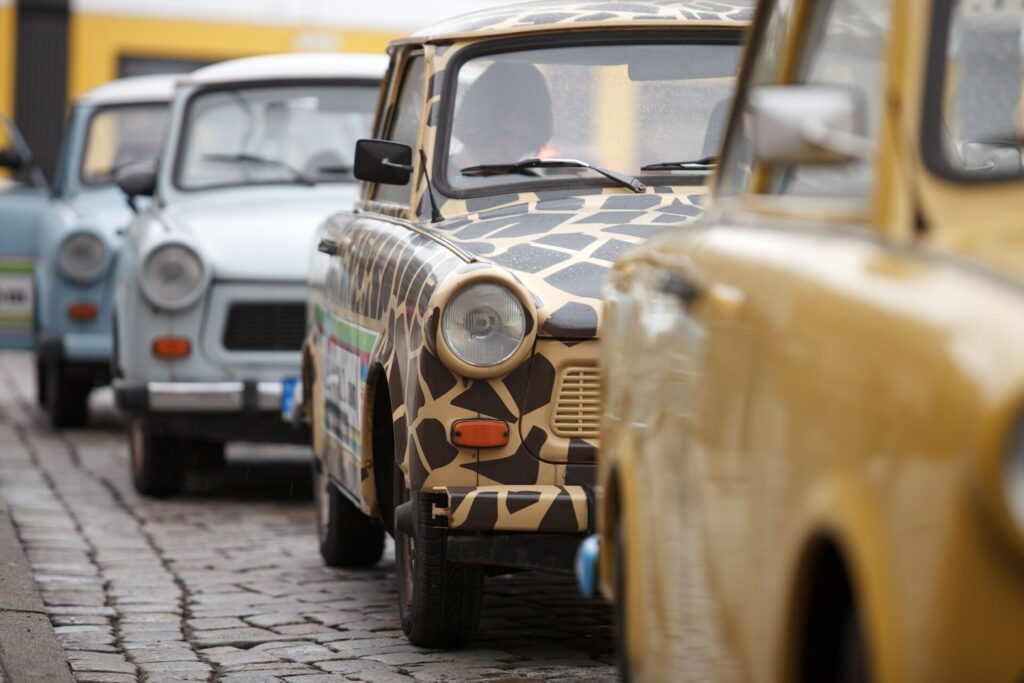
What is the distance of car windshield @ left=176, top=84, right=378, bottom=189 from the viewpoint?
10.4 meters

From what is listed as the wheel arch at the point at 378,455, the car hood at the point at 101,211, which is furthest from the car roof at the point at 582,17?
the car hood at the point at 101,211

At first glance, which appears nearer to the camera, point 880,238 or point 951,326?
point 951,326

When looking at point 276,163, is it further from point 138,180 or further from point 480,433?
point 480,433

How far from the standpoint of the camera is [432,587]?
5.64 meters

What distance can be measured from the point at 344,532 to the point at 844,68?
15.5 feet

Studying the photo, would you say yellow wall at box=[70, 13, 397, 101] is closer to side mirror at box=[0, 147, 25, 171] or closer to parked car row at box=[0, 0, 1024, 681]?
side mirror at box=[0, 147, 25, 171]

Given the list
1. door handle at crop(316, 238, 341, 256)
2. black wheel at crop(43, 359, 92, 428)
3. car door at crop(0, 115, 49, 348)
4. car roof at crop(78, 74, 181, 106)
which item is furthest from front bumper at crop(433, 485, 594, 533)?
car roof at crop(78, 74, 181, 106)

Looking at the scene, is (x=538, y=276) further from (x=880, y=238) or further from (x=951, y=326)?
(x=951, y=326)

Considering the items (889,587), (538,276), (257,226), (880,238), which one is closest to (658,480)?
(880,238)

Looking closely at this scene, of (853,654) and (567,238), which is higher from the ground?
(567,238)

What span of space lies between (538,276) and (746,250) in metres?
2.52

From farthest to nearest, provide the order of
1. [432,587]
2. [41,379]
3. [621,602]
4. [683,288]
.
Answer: [41,379] → [432,587] → [621,602] → [683,288]

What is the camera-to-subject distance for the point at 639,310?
3.82m

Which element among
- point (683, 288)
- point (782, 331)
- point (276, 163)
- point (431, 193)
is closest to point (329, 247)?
point (431, 193)
